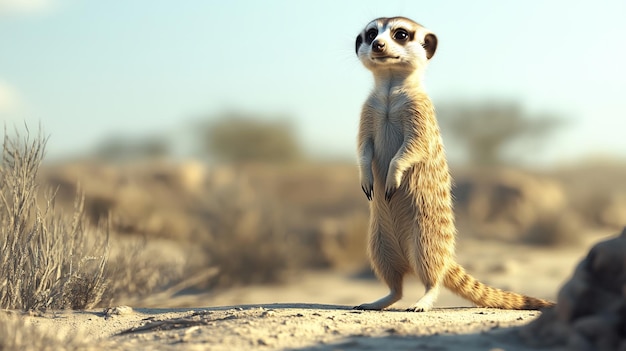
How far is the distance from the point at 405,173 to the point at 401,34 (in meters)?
0.96

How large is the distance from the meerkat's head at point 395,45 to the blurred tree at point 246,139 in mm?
21835

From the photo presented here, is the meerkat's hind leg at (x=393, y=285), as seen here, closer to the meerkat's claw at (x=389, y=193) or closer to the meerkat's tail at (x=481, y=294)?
the meerkat's tail at (x=481, y=294)

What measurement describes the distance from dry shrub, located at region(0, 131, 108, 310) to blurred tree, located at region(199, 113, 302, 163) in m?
21.3

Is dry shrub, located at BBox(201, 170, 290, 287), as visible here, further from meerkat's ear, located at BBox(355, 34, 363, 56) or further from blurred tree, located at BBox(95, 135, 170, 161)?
blurred tree, located at BBox(95, 135, 170, 161)

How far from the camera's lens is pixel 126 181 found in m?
18.2

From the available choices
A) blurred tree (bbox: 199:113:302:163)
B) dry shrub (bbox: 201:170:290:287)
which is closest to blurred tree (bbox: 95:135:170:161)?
blurred tree (bbox: 199:113:302:163)

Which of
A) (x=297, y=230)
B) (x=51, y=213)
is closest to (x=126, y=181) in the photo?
(x=297, y=230)

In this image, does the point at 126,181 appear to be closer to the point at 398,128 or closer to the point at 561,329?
the point at 398,128

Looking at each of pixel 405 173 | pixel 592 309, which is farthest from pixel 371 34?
pixel 592 309

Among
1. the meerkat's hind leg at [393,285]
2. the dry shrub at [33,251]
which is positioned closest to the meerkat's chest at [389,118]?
the meerkat's hind leg at [393,285]

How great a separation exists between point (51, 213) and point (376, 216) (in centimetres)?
240

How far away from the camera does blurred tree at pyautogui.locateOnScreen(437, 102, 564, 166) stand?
2709 cm

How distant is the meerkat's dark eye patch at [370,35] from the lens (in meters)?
5.41

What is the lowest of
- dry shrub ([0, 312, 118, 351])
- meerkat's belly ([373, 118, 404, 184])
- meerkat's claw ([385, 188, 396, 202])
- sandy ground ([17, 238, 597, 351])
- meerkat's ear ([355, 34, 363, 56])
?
dry shrub ([0, 312, 118, 351])
